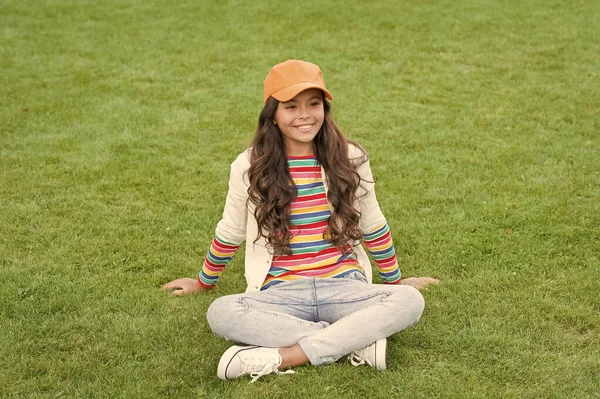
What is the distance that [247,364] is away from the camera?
3.76 meters

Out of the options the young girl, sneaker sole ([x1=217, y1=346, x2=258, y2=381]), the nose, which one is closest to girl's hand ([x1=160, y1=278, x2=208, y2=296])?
the young girl

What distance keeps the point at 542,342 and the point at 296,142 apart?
1.64 metres

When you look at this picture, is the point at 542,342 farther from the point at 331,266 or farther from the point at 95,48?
the point at 95,48

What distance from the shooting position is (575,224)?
5500 millimetres

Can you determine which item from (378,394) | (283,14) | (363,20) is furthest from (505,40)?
(378,394)

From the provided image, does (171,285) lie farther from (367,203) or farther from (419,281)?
(419,281)

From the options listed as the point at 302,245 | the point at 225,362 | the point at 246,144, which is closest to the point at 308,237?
the point at 302,245

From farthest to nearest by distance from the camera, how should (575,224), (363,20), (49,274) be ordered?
(363,20) < (575,224) < (49,274)

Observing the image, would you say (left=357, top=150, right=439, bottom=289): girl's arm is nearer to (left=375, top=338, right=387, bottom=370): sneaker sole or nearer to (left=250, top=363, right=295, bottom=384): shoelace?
(left=375, top=338, right=387, bottom=370): sneaker sole

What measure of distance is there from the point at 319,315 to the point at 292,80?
121 centimetres

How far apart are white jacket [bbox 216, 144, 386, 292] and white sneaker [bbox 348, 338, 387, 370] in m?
0.53

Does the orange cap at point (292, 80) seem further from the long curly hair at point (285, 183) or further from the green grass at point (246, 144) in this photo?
the green grass at point (246, 144)

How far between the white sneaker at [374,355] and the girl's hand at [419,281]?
0.88m

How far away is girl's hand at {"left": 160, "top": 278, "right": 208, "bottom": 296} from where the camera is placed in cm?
466
